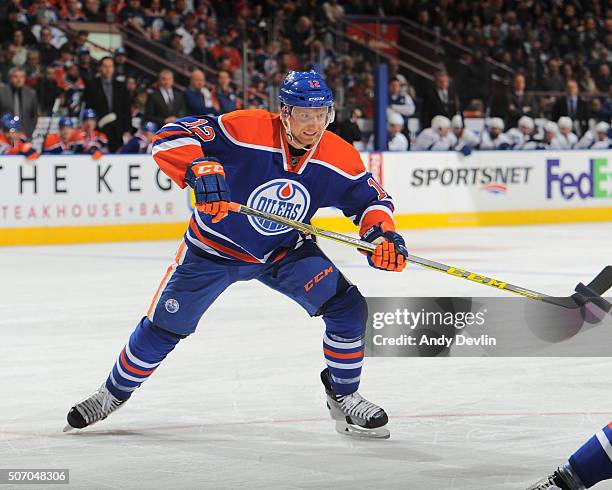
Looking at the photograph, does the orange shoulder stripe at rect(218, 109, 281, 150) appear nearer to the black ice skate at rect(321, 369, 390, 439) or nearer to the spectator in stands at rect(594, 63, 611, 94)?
the black ice skate at rect(321, 369, 390, 439)

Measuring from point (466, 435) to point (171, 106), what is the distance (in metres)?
10.3

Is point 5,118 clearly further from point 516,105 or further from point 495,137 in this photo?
point 516,105

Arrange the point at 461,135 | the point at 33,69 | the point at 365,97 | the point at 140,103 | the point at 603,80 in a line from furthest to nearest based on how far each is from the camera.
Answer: the point at 603,80 < the point at 461,135 < the point at 365,97 < the point at 140,103 < the point at 33,69

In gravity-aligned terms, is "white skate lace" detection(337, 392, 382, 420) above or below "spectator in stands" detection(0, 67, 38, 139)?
below

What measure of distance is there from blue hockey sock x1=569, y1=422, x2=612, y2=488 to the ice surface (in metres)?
0.44

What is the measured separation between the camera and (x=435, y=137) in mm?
16250

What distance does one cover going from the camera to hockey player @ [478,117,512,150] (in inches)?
663

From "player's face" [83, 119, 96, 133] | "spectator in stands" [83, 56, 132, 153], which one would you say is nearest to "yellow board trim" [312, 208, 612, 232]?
"spectator in stands" [83, 56, 132, 153]

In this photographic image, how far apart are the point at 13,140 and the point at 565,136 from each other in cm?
776

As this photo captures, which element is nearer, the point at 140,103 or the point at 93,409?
the point at 93,409

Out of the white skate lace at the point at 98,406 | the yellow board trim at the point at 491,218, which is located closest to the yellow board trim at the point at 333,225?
the yellow board trim at the point at 491,218

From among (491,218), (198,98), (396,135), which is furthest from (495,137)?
(198,98)

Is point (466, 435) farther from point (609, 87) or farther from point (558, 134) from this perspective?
point (609, 87)

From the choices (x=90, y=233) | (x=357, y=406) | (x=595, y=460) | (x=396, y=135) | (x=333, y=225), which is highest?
(x=595, y=460)
